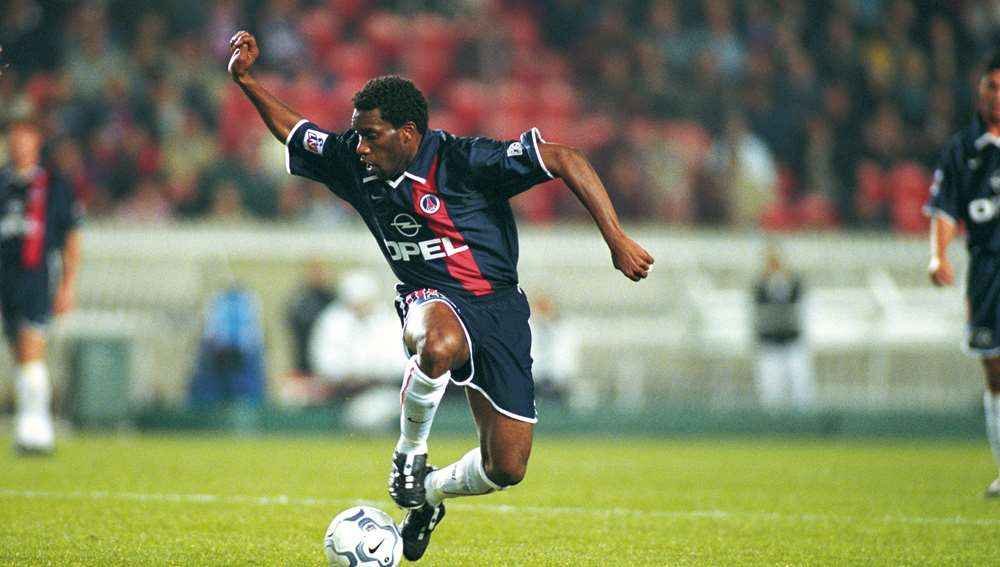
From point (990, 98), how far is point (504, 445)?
13.3 feet

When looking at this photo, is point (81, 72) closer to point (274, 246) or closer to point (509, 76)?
point (274, 246)

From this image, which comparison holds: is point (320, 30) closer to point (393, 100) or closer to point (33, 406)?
point (33, 406)

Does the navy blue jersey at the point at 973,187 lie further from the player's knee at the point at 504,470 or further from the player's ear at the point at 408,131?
the player's ear at the point at 408,131

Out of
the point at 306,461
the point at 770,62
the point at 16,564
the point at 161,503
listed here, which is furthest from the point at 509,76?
the point at 16,564

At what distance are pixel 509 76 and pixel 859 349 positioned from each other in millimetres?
6294

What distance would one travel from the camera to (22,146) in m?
11.1

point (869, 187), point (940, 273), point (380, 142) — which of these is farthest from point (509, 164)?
point (869, 187)

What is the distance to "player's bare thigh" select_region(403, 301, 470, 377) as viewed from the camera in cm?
534

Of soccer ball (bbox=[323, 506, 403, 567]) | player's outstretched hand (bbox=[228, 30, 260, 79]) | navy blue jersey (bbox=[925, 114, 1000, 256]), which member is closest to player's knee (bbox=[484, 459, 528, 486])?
soccer ball (bbox=[323, 506, 403, 567])

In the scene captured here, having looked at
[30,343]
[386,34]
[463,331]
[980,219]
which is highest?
[386,34]

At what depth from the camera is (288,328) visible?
647 inches

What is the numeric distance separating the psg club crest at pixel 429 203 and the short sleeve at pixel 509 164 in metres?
0.19

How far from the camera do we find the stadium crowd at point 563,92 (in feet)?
56.7

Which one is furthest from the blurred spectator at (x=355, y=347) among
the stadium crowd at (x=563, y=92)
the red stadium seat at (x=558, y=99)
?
the red stadium seat at (x=558, y=99)
